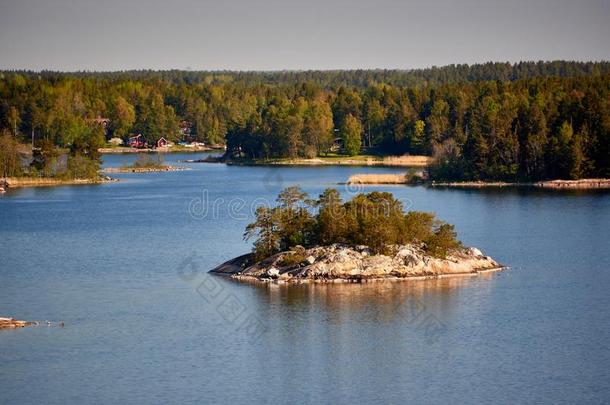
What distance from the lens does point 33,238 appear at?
60656 millimetres

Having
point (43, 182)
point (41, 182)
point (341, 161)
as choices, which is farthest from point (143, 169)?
point (341, 161)

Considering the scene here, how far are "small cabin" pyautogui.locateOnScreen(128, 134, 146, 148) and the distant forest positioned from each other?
3.40 feet

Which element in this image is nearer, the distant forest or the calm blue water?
the calm blue water

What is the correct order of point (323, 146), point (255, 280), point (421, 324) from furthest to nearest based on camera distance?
point (323, 146), point (255, 280), point (421, 324)

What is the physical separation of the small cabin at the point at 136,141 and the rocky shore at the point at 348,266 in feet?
360

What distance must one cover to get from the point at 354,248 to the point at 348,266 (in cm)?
108

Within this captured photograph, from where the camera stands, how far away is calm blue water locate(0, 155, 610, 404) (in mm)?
31734

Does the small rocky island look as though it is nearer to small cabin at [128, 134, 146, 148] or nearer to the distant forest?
the distant forest

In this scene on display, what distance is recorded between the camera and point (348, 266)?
44625 mm

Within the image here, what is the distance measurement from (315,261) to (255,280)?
2555mm

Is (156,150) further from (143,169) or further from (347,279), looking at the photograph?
(347,279)

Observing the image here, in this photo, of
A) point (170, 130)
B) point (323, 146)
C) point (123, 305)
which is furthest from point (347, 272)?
point (170, 130)

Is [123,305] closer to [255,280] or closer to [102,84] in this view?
[255,280]

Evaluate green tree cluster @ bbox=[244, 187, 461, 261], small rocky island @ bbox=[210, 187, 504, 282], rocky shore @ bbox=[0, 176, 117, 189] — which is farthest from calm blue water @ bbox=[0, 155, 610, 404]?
rocky shore @ bbox=[0, 176, 117, 189]
